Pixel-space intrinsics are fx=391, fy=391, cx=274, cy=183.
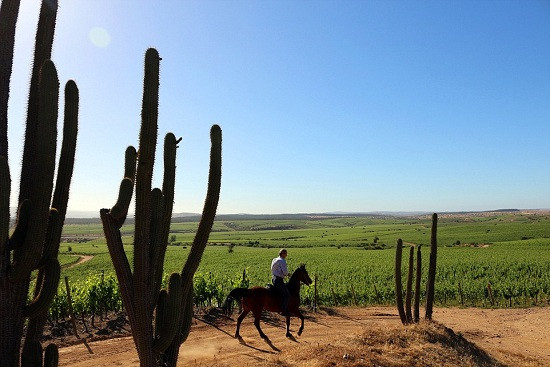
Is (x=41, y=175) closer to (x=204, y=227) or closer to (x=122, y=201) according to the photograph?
(x=122, y=201)

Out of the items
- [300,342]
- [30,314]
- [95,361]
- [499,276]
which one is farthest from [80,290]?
[499,276]

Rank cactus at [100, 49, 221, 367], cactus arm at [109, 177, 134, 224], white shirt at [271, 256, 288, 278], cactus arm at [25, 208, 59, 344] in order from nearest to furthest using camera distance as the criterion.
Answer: cactus arm at [109, 177, 134, 224] → cactus at [100, 49, 221, 367] → cactus arm at [25, 208, 59, 344] → white shirt at [271, 256, 288, 278]

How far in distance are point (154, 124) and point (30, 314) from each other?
320 centimetres

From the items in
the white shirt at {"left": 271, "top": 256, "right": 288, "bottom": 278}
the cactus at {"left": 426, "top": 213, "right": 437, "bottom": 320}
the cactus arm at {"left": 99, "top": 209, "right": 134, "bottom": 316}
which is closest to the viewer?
the cactus arm at {"left": 99, "top": 209, "right": 134, "bottom": 316}

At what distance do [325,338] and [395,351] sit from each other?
3.89 metres

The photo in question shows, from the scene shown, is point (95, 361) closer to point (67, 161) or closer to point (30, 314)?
point (30, 314)

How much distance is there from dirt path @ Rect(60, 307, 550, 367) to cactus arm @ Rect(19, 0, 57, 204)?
287 inches

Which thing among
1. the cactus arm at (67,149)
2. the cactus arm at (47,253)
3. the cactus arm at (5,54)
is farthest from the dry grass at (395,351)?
the cactus arm at (5,54)

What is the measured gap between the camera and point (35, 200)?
210 inches

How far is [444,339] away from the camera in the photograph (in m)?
12.0

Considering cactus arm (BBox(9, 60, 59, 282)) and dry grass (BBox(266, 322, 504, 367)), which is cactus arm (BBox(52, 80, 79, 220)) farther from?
dry grass (BBox(266, 322, 504, 367))

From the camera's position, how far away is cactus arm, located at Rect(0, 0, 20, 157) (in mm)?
5555

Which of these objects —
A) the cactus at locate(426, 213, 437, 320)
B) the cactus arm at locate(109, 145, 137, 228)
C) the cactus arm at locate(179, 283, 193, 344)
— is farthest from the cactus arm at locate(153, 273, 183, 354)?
the cactus at locate(426, 213, 437, 320)

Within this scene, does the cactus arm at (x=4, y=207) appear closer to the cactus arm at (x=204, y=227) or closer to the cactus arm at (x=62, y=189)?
the cactus arm at (x=62, y=189)
